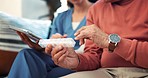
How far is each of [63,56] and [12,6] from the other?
1.69 metres

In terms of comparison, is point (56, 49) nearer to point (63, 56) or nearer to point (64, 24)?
point (63, 56)

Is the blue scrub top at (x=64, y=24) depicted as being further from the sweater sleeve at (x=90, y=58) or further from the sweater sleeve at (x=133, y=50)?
the sweater sleeve at (x=133, y=50)

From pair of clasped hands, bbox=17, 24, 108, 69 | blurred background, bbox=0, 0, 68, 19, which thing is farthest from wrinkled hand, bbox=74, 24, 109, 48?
blurred background, bbox=0, 0, 68, 19

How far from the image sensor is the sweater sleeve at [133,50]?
3.06 feet

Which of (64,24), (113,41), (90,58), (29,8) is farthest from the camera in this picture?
(29,8)

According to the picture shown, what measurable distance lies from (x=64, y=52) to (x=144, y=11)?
36 centimetres

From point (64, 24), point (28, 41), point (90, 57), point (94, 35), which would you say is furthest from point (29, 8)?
point (94, 35)

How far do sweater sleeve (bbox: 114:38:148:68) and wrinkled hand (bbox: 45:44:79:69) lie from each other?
190 millimetres

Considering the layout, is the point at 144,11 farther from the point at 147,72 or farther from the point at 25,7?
the point at 25,7

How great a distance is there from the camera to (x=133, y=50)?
3.06 ft

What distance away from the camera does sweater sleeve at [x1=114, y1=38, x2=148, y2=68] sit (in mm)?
933

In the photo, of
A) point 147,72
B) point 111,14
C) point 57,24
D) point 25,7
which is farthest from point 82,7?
point 25,7

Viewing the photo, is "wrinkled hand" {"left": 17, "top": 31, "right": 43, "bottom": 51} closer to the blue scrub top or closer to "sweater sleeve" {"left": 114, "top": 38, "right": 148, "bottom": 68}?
the blue scrub top

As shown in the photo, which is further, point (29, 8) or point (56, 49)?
point (29, 8)
